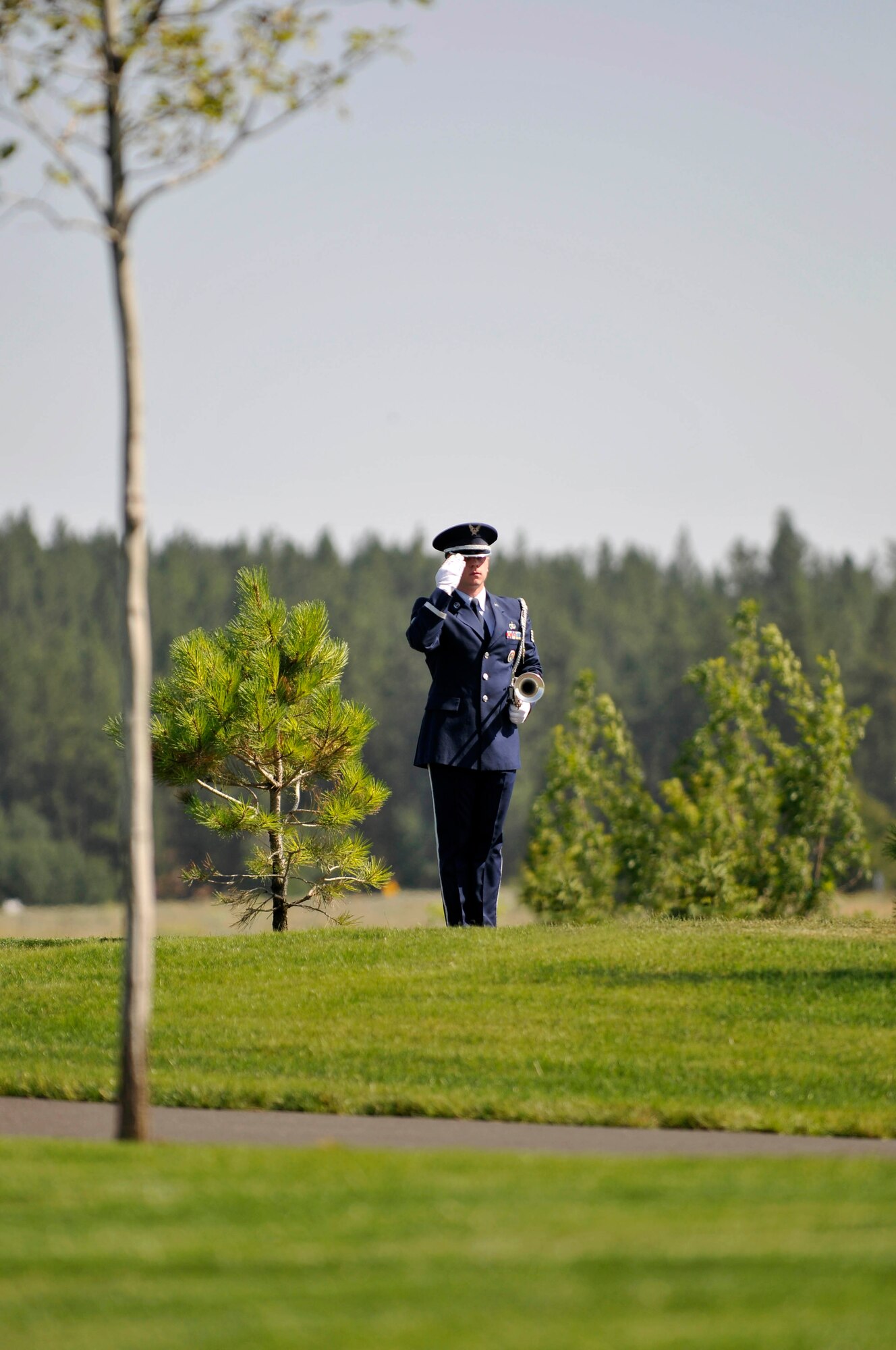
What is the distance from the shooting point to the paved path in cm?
669

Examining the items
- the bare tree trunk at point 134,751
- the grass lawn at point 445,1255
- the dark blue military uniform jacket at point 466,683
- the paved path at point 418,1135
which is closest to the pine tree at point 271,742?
the dark blue military uniform jacket at point 466,683

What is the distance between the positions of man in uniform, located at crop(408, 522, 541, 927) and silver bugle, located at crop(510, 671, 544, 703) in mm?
42

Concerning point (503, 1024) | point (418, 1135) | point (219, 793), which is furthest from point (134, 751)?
point (219, 793)

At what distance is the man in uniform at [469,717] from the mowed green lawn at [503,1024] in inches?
29.6

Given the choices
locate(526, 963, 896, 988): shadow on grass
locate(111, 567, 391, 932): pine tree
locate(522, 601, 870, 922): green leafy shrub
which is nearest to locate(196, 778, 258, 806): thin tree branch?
locate(111, 567, 391, 932): pine tree

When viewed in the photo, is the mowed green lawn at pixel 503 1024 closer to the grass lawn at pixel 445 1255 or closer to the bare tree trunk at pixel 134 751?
the bare tree trunk at pixel 134 751

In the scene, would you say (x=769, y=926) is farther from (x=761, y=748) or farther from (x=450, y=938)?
(x=761, y=748)

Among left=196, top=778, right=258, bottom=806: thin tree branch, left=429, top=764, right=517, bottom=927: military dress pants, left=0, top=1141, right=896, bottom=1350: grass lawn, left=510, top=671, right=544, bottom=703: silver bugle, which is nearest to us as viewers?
left=0, top=1141, right=896, bottom=1350: grass lawn

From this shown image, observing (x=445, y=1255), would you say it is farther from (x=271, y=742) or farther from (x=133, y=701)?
(x=271, y=742)

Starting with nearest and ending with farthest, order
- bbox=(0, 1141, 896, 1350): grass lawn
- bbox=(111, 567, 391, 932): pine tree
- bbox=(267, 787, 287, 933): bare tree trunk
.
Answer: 1. bbox=(0, 1141, 896, 1350): grass lawn
2. bbox=(111, 567, 391, 932): pine tree
3. bbox=(267, 787, 287, 933): bare tree trunk

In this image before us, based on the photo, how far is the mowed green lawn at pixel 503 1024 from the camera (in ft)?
25.4

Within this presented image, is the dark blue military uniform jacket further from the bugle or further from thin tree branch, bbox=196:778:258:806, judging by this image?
thin tree branch, bbox=196:778:258:806

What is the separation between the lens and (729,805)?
24.0 meters

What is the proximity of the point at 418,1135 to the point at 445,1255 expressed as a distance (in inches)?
109
